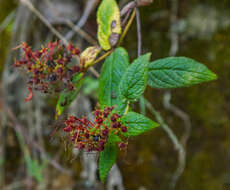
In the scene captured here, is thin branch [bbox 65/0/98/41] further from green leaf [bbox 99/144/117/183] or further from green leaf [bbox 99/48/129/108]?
green leaf [bbox 99/144/117/183]

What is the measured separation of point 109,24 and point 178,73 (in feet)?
0.65

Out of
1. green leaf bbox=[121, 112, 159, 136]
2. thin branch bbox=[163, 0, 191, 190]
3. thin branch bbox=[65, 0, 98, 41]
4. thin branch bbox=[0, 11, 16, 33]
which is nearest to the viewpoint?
green leaf bbox=[121, 112, 159, 136]

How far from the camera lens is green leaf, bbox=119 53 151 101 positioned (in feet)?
1.48

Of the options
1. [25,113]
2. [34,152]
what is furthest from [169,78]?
[25,113]

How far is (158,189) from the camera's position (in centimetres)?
127

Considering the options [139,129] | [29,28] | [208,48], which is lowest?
[139,129]

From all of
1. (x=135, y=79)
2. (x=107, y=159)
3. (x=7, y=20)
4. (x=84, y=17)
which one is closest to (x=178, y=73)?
(x=135, y=79)

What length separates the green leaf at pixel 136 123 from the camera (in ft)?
1.43

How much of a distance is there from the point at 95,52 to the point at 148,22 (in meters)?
0.72

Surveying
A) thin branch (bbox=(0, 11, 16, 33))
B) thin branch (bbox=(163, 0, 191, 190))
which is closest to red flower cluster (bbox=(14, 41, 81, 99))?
thin branch (bbox=(163, 0, 191, 190))

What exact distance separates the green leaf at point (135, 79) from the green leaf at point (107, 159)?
92mm

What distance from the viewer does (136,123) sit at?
1.46 feet

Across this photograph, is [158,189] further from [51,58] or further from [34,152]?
[51,58]

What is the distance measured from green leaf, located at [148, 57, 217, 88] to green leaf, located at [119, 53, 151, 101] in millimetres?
54
